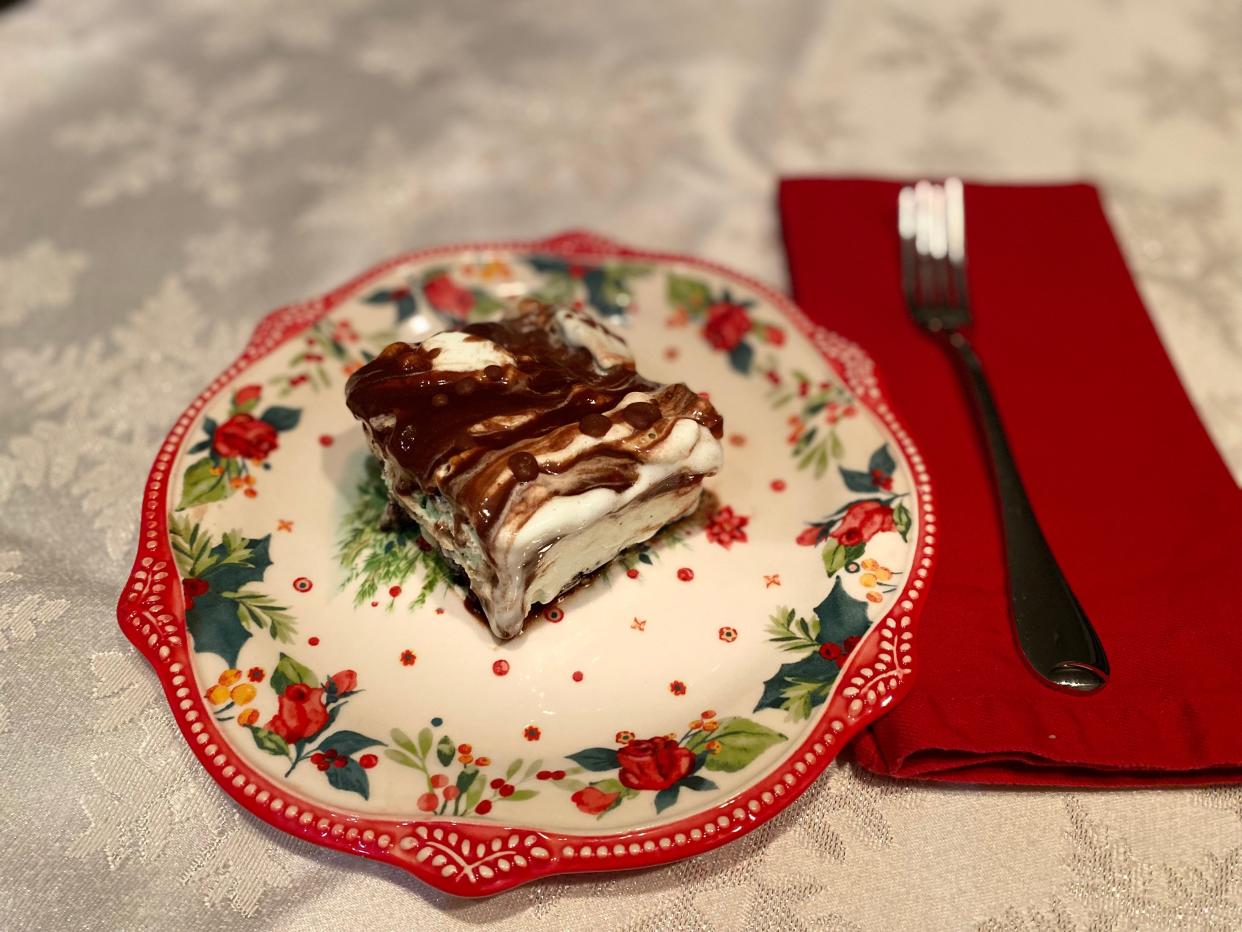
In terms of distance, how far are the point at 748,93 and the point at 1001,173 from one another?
92 centimetres

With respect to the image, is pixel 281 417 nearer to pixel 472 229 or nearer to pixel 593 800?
pixel 472 229

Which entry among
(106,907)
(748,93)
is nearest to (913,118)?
(748,93)

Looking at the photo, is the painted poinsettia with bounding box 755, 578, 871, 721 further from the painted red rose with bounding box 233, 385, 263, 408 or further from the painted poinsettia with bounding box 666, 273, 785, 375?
the painted red rose with bounding box 233, 385, 263, 408

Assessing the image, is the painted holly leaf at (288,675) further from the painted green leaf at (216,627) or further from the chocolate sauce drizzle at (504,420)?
the chocolate sauce drizzle at (504,420)

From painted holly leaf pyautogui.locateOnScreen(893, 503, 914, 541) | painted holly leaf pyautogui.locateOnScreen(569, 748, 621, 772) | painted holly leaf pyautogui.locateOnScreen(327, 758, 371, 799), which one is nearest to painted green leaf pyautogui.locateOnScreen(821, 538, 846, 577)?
painted holly leaf pyautogui.locateOnScreen(893, 503, 914, 541)

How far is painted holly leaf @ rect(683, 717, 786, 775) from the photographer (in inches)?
64.4

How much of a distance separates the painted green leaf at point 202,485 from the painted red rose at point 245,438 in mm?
49

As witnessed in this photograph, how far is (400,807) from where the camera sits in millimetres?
1564

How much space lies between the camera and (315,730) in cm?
167

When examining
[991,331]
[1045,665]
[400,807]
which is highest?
[991,331]

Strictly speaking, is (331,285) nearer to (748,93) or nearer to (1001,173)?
(748,93)

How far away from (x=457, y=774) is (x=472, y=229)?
1795mm

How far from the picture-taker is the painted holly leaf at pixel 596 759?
167 centimetres

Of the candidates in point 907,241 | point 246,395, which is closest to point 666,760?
point 246,395
